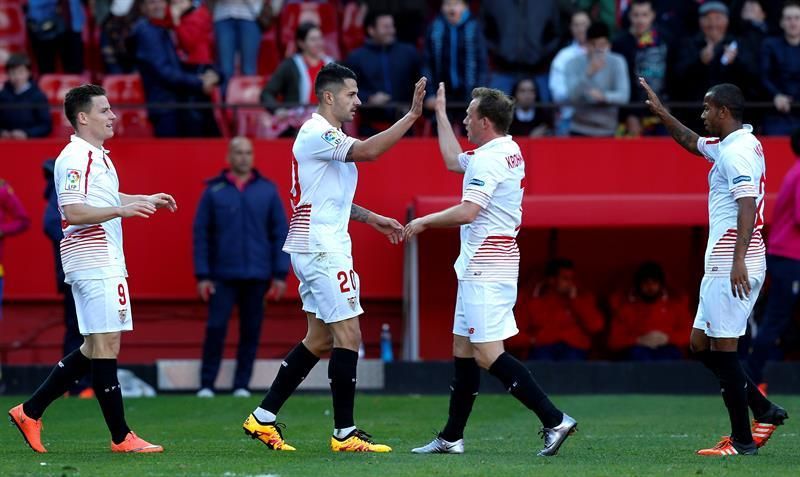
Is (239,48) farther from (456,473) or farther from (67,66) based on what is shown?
(456,473)

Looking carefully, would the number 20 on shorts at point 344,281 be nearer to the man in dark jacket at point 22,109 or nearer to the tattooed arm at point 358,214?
the tattooed arm at point 358,214

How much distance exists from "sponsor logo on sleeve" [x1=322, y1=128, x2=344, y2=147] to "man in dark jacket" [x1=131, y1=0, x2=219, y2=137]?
24.7ft

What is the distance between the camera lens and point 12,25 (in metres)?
18.7

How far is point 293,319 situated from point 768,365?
512 centimetres

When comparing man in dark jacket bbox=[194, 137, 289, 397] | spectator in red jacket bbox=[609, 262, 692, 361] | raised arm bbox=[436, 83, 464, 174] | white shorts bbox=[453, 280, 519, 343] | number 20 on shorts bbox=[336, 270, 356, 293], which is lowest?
spectator in red jacket bbox=[609, 262, 692, 361]

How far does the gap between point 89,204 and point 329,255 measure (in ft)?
4.83

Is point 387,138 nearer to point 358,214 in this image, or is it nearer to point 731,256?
point 358,214

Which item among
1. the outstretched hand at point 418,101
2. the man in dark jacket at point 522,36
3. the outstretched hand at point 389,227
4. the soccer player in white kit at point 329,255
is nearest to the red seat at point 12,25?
the man in dark jacket at point 522,36

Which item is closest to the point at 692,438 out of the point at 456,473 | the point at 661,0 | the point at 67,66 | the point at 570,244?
the point at 456,473

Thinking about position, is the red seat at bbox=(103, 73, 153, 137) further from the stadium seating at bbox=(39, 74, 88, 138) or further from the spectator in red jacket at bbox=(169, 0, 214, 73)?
the spectator in red jacket at bbox=(169, 0, 214, 73)

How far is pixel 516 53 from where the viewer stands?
16.8 metres

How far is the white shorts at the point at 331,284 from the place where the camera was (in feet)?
29.2

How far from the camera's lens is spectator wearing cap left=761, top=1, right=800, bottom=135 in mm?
15758

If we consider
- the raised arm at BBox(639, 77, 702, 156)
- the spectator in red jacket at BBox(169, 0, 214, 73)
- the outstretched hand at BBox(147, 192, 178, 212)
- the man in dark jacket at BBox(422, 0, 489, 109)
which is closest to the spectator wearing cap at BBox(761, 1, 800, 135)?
the man in dark jacket at BBox(422, 0, 489, 109)
